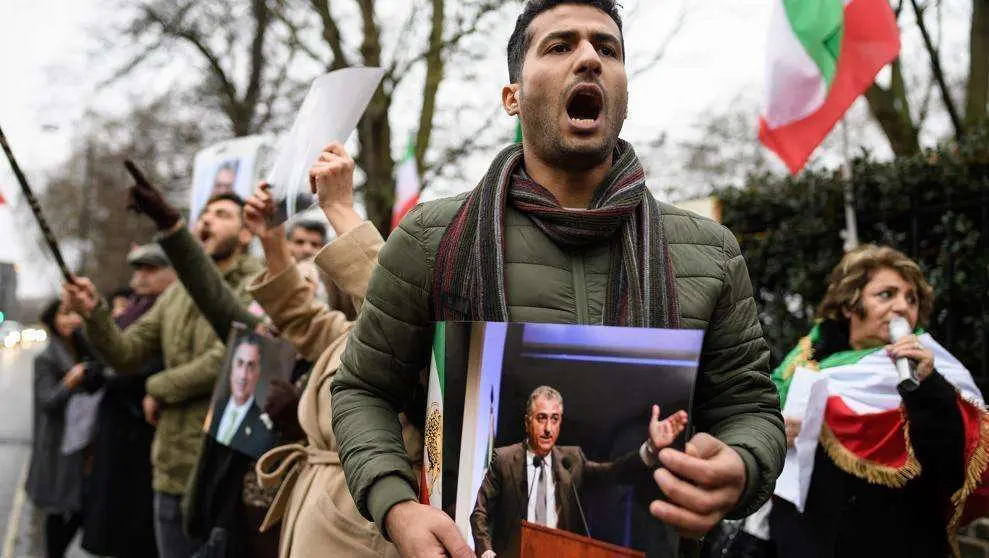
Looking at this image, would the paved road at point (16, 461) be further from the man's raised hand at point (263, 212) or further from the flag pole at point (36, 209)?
the man's raised hand at point (263, 212)

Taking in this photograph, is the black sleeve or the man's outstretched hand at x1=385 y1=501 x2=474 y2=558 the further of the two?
the black sleeve

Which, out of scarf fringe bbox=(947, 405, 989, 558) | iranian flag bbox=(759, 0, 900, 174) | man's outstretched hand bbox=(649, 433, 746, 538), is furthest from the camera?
iranian flag bbox=(759, 0, 900, 174)

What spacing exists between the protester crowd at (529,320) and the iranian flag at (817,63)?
1.57m

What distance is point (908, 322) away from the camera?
12.0 ft

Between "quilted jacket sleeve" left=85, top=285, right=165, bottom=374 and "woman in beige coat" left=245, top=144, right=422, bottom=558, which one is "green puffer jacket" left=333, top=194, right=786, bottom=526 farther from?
"quilted jacket sleeve" left=85, top=285, right=165, bottom=374

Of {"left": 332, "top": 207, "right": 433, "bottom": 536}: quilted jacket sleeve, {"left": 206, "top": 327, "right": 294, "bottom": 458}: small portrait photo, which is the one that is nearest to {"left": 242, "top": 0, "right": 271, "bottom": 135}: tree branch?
{"left": 206, "top": 327, "right": 294, "bottom": 458}: small portrait photo

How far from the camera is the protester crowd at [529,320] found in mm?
1762

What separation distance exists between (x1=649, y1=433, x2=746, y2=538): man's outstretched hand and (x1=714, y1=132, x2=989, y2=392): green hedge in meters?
3.95

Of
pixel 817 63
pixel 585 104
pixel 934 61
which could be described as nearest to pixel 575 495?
pixel 585 104

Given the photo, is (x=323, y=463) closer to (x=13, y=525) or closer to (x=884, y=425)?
(x=884, y=425)

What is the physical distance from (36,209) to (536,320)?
11.7ft

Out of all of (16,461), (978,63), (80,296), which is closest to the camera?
(80,296)

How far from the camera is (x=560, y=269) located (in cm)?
181

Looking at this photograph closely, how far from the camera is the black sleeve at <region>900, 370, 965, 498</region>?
3.33 meters
